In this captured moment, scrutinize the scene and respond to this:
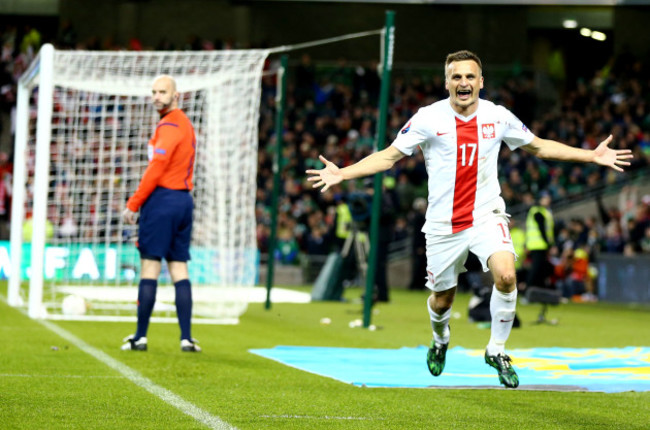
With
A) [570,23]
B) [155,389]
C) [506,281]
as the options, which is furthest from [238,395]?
[570,23]

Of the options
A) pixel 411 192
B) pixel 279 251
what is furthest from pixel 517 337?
pixel 411 192

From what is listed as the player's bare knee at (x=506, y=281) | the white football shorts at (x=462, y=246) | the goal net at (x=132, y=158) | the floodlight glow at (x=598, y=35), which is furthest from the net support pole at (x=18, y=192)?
the floodlight glow at (x=598, y=35)

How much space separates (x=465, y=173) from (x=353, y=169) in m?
0.86

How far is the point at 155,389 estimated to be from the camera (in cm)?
718

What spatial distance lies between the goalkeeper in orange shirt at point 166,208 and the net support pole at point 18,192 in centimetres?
558

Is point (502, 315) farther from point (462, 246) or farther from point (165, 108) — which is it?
point (165, 108)

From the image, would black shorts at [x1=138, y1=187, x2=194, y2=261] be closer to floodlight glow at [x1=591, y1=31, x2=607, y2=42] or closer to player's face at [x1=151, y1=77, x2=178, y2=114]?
player's face at [x1=151, y1=77, x2=178, y2=114]

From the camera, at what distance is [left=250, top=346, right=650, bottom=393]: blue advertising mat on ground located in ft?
26.1

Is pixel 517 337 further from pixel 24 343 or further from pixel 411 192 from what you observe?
pixel 411 192

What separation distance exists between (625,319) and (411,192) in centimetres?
1290

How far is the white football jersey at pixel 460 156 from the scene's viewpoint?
7207mm

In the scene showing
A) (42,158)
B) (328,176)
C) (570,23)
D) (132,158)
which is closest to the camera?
(328,176)

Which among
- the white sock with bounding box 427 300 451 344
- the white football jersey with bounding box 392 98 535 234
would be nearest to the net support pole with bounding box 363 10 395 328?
the white sock with bounding box 427 300 451 344

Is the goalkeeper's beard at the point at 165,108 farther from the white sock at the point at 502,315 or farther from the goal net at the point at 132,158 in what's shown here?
the white sock at the point at 502,315
